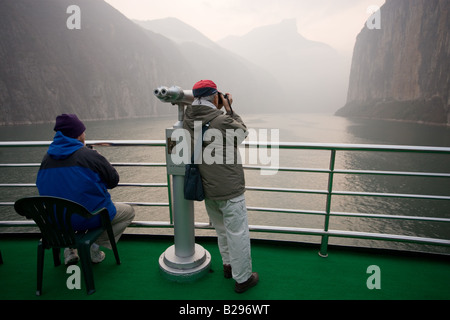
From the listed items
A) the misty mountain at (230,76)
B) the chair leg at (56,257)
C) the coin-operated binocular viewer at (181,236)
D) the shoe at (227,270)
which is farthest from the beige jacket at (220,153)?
the misty mountain at (230,76)

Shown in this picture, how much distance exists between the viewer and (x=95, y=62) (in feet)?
238

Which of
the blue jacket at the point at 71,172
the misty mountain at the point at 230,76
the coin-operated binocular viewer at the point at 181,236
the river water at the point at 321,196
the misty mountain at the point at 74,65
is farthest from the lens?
the misty mountain at the point at 230,76

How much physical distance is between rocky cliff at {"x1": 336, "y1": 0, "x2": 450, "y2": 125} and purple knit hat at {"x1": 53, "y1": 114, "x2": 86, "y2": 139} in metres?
58.6

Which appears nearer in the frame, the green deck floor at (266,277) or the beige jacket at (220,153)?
the beige jacket at (220,153)

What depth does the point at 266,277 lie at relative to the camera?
2.30m

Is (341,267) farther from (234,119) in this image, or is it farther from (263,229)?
(234,119)

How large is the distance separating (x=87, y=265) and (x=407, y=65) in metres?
75.4

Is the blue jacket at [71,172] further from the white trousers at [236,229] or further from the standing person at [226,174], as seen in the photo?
the white trousers at [236,229]

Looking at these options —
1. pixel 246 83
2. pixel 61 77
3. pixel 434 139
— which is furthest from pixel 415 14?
pixel 246 83

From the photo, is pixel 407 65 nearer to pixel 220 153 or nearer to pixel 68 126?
pixel 220 153

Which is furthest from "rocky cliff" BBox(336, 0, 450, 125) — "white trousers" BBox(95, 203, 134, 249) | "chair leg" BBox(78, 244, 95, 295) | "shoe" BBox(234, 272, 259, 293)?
"chair leg" BBox(78, 244, 95, 295)

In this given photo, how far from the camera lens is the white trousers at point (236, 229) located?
193cm

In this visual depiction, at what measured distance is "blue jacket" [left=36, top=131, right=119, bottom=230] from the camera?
188cm
